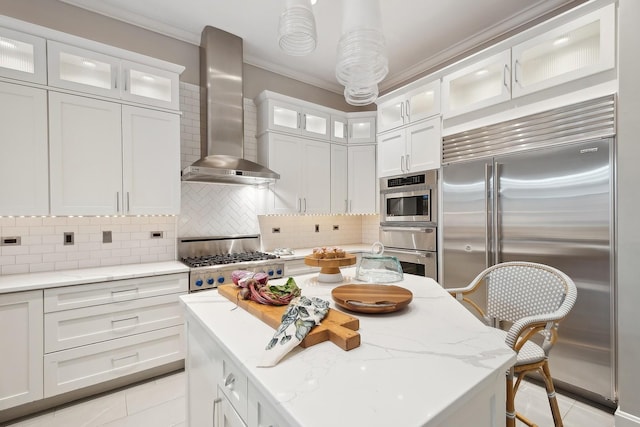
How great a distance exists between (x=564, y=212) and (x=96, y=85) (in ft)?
12.1

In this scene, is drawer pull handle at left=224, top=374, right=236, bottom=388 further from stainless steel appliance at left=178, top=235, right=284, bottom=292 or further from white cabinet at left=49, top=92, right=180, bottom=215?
white cabinet at left=49, top=92, right=180, bottom=215

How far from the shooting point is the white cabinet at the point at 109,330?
6.82 feet

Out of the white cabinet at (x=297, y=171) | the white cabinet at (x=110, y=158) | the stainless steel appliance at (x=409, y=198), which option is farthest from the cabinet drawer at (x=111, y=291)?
the stainless steel appliance at (x=409, y=198)

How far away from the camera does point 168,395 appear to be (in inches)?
89.9

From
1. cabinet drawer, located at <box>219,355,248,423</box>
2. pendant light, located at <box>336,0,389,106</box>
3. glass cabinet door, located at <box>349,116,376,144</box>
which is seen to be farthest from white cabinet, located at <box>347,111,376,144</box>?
cabinet drawer, located at <box>219,355,248,423</box>

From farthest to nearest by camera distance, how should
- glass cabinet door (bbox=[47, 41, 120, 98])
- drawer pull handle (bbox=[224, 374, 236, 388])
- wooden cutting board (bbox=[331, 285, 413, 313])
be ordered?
1. glass cabinet door (bbox=[47, 41, 120, 98])
2. wooden cutting board (bbox=[331, 285, 413, 313])
3. drawer pull handle (bbox=[224, 374, 236, 388])

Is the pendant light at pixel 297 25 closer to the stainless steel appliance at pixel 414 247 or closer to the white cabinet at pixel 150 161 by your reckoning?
the white cabinet at pixel 150 161

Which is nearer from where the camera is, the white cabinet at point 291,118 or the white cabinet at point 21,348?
the white cabinet at point 21,348

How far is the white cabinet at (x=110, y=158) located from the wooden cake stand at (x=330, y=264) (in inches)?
65.9

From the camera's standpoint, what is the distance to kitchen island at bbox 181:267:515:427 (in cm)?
67

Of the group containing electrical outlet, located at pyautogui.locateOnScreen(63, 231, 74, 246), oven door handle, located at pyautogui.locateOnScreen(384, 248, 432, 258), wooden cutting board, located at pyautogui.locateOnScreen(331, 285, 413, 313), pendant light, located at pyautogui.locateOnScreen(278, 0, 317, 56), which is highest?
pendant light, located at pyautogui.locateOnScreen(278, 0, 317, 56)

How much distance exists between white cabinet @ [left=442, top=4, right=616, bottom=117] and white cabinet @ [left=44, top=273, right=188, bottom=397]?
10.1 feet

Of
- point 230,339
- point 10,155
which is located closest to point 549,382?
point 230,339

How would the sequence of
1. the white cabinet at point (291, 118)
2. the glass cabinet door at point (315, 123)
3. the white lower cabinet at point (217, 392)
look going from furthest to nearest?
the glass cabinet door at point (315, 123) < the white cabinet at point (291, 118) < the white lower cabinet at point (217, 392)
